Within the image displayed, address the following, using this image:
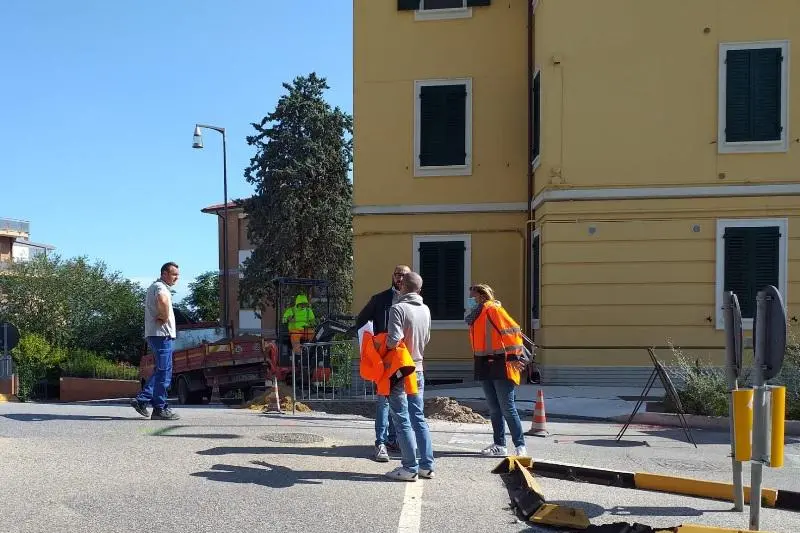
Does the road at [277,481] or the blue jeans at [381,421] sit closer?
the road at [277,481]

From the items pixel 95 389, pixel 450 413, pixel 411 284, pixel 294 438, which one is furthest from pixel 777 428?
pixel 95 389

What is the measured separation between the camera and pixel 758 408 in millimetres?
4852

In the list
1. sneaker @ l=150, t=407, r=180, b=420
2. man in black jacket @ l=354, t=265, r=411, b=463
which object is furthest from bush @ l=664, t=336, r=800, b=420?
sneaker @ l=150, t=407, r=180, b=420

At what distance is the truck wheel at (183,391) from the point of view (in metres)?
15.7

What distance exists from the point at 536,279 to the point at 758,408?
11162 millimetres

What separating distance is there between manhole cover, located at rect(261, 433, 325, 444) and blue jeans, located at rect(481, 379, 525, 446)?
174 cm

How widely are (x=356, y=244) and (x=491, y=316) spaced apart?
9.71m

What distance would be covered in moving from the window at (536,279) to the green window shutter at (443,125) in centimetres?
228

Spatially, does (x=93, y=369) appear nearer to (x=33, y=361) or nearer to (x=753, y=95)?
(x=33, y=361)

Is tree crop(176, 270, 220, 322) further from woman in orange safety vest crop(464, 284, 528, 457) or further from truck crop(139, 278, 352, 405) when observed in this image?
woman in orange safety vest crop(464, 284, 528, 457)

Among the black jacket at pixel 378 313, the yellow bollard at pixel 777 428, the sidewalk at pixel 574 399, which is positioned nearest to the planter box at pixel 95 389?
the sidewalk at pixel 574 399

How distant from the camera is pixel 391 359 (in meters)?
6.36

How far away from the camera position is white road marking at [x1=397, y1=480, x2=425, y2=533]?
4.97 metres

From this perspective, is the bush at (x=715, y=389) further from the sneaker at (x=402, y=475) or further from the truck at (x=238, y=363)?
the truck at (x=238, y=363)
